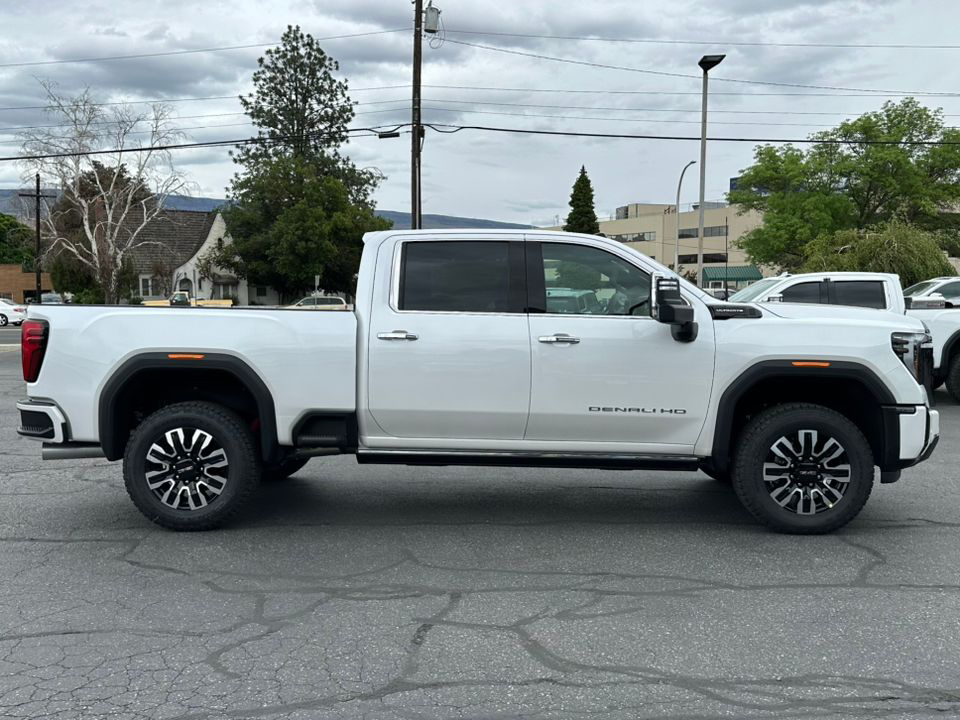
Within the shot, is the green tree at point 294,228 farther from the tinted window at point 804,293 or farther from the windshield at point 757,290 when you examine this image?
the tinted window at point 804,293

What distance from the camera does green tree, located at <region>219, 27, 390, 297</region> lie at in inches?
2126

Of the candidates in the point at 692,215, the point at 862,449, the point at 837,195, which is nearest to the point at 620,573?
the point at 862,449

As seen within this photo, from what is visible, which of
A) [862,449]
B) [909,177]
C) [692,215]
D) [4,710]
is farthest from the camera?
[692,215]

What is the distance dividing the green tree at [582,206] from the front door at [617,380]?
8067 cm

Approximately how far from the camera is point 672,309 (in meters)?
5.37

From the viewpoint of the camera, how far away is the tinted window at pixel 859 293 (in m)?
11.8

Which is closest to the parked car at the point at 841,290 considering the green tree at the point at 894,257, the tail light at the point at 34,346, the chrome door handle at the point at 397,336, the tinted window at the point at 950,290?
the tinted window at the point at 950,290

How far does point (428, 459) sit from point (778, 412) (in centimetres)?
228

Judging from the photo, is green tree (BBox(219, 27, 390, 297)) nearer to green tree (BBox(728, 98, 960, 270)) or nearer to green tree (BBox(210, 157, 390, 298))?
green tree (BBox(210, 157, 390, 298))

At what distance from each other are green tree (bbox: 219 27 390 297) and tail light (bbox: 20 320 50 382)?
4847 cm

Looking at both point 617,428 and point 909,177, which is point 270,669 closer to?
point 617,428

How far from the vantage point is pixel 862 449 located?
18.3 ft

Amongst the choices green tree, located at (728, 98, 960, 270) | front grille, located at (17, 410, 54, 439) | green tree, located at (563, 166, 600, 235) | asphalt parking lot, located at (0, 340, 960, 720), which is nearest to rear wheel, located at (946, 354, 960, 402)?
asphalt parking lot, located at (0, 340, 960, 720)

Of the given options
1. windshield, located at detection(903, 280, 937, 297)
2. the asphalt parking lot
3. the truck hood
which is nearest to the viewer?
the asphalt parking lot
